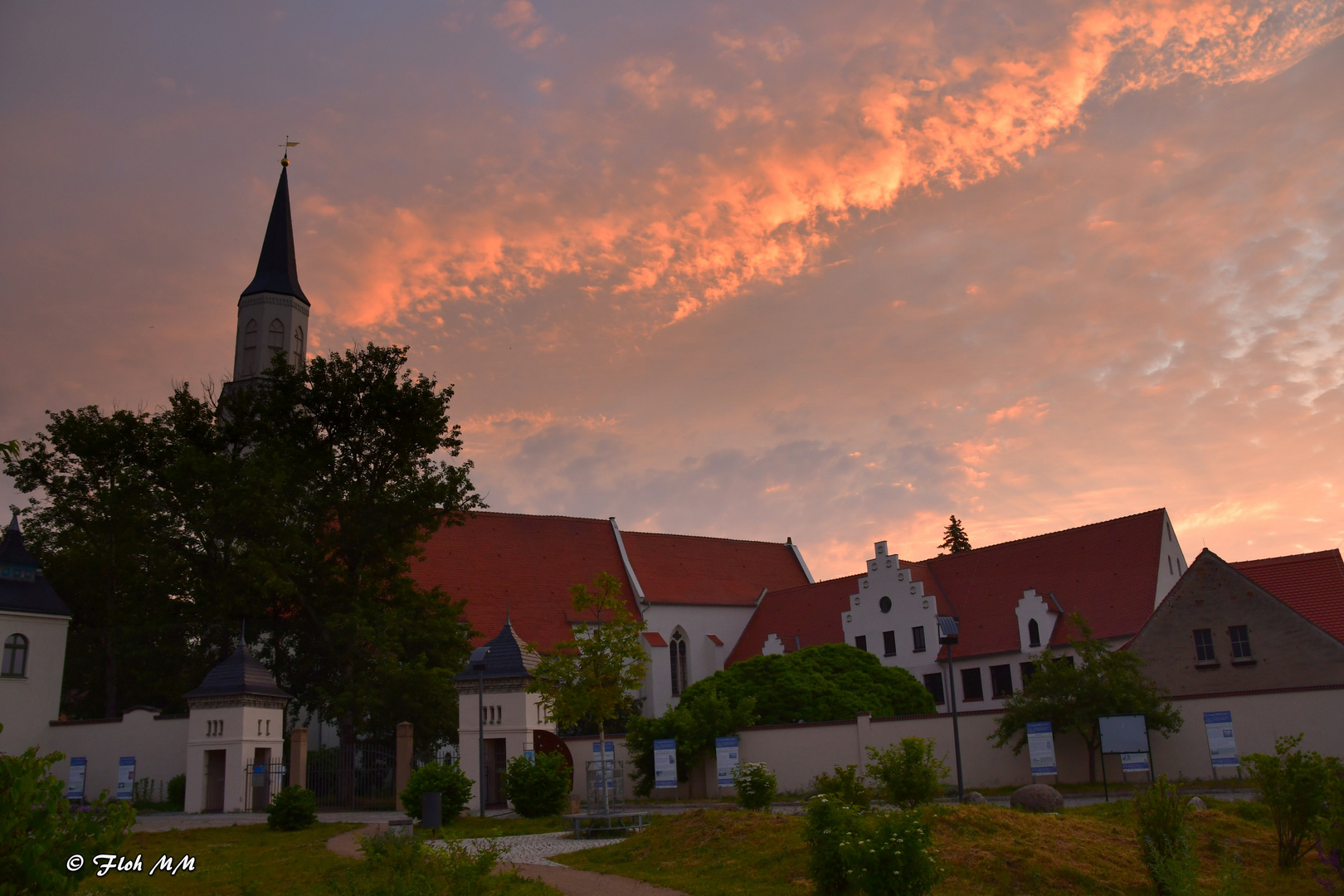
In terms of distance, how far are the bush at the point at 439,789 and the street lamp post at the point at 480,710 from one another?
110 inches

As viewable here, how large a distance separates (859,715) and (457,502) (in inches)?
664

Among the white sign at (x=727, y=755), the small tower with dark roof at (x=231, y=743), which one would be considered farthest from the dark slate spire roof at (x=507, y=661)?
the small tower with dark roof at (x=231, y=743)

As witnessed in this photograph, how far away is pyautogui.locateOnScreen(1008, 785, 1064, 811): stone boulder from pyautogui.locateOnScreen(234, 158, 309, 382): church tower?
43.4 m

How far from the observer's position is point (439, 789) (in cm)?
2169

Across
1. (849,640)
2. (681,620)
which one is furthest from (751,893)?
(681,620)

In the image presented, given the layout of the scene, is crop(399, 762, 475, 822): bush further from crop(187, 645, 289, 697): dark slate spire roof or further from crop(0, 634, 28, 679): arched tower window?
crop(0, 634, 28, 679): arched tower window

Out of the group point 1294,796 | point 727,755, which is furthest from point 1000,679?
point 1294,796

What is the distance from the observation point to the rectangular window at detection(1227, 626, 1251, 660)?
28391 millimetres

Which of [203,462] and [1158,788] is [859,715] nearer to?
[1158,788]

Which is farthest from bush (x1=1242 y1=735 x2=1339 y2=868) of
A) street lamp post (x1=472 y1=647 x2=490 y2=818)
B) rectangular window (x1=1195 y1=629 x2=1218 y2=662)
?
street lamp post (x1=472 y1=647 x2=490 y2=818)

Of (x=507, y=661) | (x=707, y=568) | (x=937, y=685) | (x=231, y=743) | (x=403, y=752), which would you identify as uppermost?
(x=707, y=568)

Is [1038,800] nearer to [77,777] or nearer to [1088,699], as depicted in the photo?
[1088,699]

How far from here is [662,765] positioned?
23.7m

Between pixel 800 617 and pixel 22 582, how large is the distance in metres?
32.3
